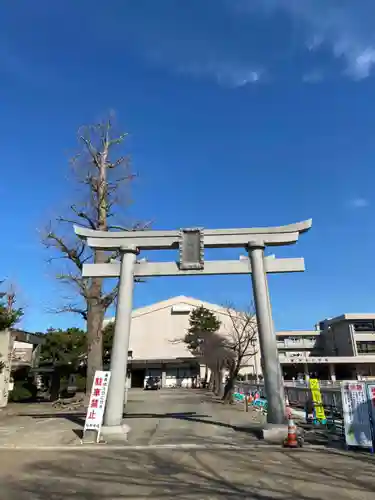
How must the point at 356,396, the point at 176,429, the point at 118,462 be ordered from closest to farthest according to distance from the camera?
the point at 118,462 < the point at 356,396 < the point at 176,429

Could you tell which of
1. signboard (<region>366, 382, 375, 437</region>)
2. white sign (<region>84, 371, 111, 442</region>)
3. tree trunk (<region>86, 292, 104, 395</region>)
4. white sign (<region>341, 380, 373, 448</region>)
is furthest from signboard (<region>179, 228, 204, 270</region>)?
tree trunk (<region>86, 292, 104, 395</region>)

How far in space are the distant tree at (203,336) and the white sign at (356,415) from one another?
24.0m

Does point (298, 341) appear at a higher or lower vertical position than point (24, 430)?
higher

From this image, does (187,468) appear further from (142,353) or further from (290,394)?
(142,353)

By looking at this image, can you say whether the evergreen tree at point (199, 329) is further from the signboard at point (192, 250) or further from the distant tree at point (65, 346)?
the signboard at point (192, 250)

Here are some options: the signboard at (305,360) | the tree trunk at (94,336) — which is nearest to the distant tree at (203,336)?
the signboard at (305,360)

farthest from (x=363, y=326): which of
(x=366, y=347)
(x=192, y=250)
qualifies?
(x=192, y=250)

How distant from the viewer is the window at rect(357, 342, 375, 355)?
178 ft

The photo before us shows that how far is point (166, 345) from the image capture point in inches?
2362

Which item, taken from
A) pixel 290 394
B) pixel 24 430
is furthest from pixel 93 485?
pixel 290 394

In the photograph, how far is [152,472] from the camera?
22.6ft

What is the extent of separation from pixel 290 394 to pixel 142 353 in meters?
41.5

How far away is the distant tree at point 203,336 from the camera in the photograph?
35.7m

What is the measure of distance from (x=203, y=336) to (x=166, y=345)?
20.3 metres
